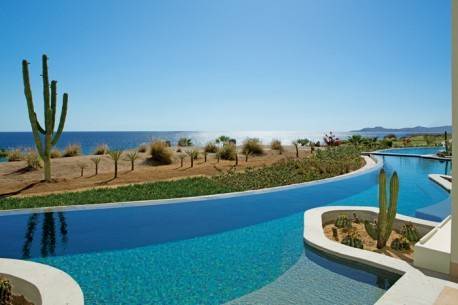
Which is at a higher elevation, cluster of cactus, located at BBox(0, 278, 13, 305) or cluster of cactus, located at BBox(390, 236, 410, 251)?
cluster of cactus, located at BBox(0, 278, 13, 305)

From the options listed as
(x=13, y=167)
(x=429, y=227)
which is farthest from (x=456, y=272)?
(x=13, y=167)

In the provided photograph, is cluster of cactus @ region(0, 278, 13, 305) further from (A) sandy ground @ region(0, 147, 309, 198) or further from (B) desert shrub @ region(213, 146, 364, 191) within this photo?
(A) sandy ground @ region(0, 147, 309, 198)

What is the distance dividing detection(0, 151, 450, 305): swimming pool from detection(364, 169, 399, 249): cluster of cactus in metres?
1.16

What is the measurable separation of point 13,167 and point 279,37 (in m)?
13.6

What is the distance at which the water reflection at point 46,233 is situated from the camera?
5598mm

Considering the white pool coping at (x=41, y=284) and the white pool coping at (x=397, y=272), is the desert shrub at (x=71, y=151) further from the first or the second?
the white pool coping at (x=397, y=272)

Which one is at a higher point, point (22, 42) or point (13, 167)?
point (22, 42)

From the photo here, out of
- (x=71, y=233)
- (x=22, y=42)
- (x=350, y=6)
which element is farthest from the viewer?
(x=22, y=42)

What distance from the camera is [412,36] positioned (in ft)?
44.7

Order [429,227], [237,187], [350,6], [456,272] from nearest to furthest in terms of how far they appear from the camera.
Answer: [456,272], [429,227], [237,187], [350,6]

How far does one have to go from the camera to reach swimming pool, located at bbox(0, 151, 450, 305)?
3975mm

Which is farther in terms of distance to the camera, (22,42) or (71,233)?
(22,42)

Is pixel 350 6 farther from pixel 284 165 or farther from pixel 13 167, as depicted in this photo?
pixel 13 167

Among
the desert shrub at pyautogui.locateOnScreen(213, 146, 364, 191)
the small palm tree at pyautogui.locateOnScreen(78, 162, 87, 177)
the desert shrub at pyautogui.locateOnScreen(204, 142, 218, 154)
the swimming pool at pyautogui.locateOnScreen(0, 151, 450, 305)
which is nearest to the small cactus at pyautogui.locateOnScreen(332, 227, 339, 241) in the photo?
the swimming pool at pyautogui.locateOnScreen(0, 151, 450, 305)
